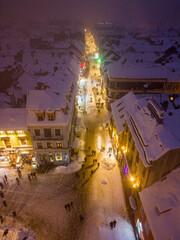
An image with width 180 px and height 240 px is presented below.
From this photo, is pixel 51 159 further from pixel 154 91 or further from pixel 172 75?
pixel 172 75

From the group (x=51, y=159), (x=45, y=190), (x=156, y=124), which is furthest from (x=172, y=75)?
(x=45, y=190)

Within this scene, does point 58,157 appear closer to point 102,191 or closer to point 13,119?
point 102,191

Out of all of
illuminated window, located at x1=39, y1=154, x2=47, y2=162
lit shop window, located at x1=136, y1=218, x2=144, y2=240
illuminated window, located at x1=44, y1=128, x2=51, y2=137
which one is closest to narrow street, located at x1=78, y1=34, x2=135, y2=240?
lit shop window, located at x1=136, y1=218, x2=144, y2=240

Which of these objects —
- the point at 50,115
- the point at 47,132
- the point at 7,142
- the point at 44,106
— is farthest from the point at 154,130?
the point at 7,142

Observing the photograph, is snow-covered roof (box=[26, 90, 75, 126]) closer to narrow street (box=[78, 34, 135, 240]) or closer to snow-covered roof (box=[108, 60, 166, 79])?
narrow street (box=[78, 34, 135, 240])

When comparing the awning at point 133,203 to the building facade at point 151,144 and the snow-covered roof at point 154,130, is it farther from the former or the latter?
the snow-covered roof at point 154,130
